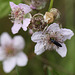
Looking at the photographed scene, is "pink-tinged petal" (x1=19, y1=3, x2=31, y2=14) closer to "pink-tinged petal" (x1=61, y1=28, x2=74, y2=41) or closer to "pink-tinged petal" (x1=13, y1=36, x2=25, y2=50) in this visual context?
"pink-tinged petal" (x1=61, y1=28, x2=74, y2=41)

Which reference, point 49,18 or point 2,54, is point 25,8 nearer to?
point 49,18

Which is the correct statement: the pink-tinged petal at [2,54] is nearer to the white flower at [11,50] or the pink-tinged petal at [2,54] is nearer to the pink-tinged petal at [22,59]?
the white flower at [11,50]

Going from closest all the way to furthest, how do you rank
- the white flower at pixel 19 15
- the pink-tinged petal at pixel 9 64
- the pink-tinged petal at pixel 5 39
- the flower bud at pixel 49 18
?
the flower bud at pixel 49 18 < the white flower at pixel 19 15 < the pink-tinged petal at pixel 9 64 < the pink-tinged petal at pixel 5 39

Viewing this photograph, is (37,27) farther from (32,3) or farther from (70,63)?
(70,63)

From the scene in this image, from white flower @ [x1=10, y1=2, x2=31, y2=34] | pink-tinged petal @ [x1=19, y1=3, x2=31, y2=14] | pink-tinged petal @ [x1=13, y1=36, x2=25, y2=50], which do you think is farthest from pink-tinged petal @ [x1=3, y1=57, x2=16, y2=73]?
pink-tinged petal @ [x1=19, y1=3, x2=31, y2=14]

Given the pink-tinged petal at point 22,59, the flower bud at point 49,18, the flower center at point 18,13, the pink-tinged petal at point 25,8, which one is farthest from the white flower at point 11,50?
the flower bud at point 49,18

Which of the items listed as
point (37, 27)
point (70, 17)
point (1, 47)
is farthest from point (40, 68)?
point (37, 27)
